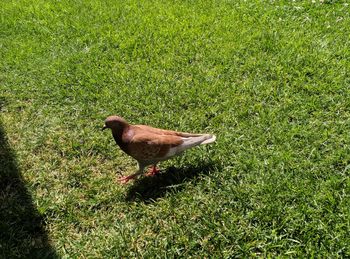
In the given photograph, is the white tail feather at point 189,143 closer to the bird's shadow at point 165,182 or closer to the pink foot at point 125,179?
the bird's shadow at point 165,182

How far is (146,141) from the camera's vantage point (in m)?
3.15

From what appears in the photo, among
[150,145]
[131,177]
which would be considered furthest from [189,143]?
[131,177]

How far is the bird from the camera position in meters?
3.16

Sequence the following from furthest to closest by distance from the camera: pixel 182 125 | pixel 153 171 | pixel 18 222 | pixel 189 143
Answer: pixel 182 125 < pixel 153 171 < pixel 189 143 < pixel 18 222

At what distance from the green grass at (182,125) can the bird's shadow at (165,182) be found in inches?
0.5

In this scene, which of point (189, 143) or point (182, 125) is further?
point (182, 125)

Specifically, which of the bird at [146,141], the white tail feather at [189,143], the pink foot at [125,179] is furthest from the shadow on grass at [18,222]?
the white tail feather at [189,143]

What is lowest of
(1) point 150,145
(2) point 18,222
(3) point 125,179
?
(2) point 18,222

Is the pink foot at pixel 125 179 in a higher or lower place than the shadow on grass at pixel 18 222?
higher

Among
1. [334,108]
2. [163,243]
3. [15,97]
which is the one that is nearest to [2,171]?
[15,97]

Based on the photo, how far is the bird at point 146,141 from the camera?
3.16 meters

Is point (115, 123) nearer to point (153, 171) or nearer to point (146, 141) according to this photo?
point (146, 141)

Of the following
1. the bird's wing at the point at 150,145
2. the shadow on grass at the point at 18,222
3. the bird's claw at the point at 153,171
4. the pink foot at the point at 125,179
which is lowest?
the shadow on grass at the point at 18,222

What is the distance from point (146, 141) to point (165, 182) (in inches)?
19.4
